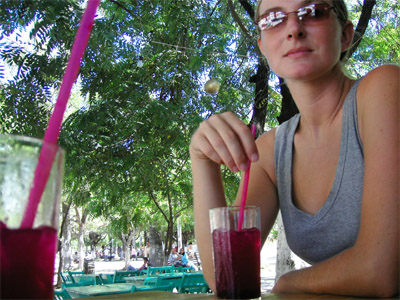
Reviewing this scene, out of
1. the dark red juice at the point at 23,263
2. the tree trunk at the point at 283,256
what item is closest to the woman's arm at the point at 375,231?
the dark red juice at the point at 23,263

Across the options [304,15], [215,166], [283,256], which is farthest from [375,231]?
[283,256]

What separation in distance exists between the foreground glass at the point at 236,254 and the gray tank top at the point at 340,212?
0.45 m

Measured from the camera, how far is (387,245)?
3.60 ft

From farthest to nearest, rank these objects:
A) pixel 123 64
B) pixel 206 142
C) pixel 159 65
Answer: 1. pixel 159 65
2. pixel 123 64
3. pixel 206 142

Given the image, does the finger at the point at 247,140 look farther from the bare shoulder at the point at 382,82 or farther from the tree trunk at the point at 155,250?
the tree trunk at the point at 155,250

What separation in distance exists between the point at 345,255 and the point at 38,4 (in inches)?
112

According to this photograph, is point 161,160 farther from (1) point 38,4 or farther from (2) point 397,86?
(2) point 397,86

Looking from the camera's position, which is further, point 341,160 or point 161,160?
point 161,160

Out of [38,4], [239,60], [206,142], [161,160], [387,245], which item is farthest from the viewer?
[161,160]

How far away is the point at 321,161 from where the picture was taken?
1.55m

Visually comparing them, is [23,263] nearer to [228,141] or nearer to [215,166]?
[228,141]

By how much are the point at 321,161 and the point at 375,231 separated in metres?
0.47

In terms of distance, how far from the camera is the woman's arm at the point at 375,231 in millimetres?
1063

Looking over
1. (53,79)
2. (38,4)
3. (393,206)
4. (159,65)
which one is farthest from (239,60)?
(393,206)
